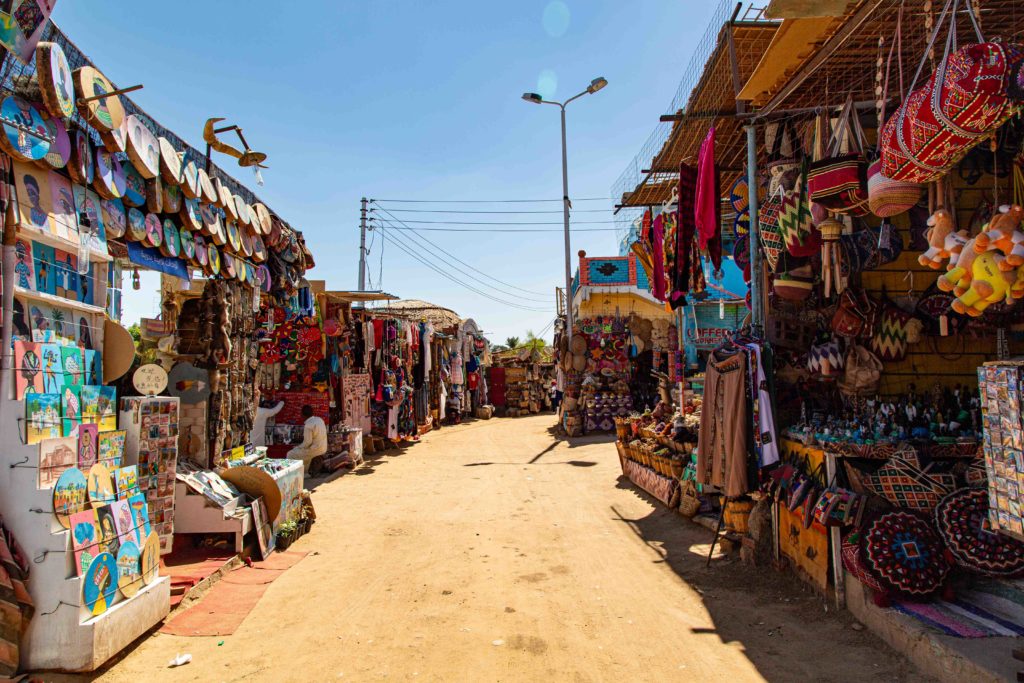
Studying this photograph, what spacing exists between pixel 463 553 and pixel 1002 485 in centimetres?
463

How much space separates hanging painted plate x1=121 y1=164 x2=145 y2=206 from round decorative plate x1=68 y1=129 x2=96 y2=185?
540 mm

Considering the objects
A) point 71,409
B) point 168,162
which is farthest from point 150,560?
point 168,162

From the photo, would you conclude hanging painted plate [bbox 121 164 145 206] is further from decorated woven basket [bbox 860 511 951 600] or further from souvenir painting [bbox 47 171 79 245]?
decorated woven basket [bbox 860 511 951 600]

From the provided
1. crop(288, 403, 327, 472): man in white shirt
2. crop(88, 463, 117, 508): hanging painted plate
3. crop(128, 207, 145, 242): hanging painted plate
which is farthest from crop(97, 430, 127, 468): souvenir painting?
crop(288, 403, 327, 472): man in white shirt

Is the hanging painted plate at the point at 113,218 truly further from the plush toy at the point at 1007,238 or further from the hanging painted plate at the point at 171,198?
the plush toy at the point at 1007,238

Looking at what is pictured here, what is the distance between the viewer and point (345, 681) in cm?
356

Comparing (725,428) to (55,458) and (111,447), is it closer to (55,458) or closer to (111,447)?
(111,447)

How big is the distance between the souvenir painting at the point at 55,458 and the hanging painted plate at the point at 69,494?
40 millimetres

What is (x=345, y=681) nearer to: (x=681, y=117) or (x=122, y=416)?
(x=122, y=416)

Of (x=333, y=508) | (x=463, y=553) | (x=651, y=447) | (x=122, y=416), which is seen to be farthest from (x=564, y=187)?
(x=122, y=416)

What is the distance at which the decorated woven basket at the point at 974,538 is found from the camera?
12.1 feet

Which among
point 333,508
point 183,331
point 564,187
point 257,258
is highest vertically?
point 564,187

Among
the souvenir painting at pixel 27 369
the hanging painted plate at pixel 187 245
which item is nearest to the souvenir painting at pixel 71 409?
the souvenir painting at pixel 27 369

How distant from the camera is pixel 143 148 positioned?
515 cm
